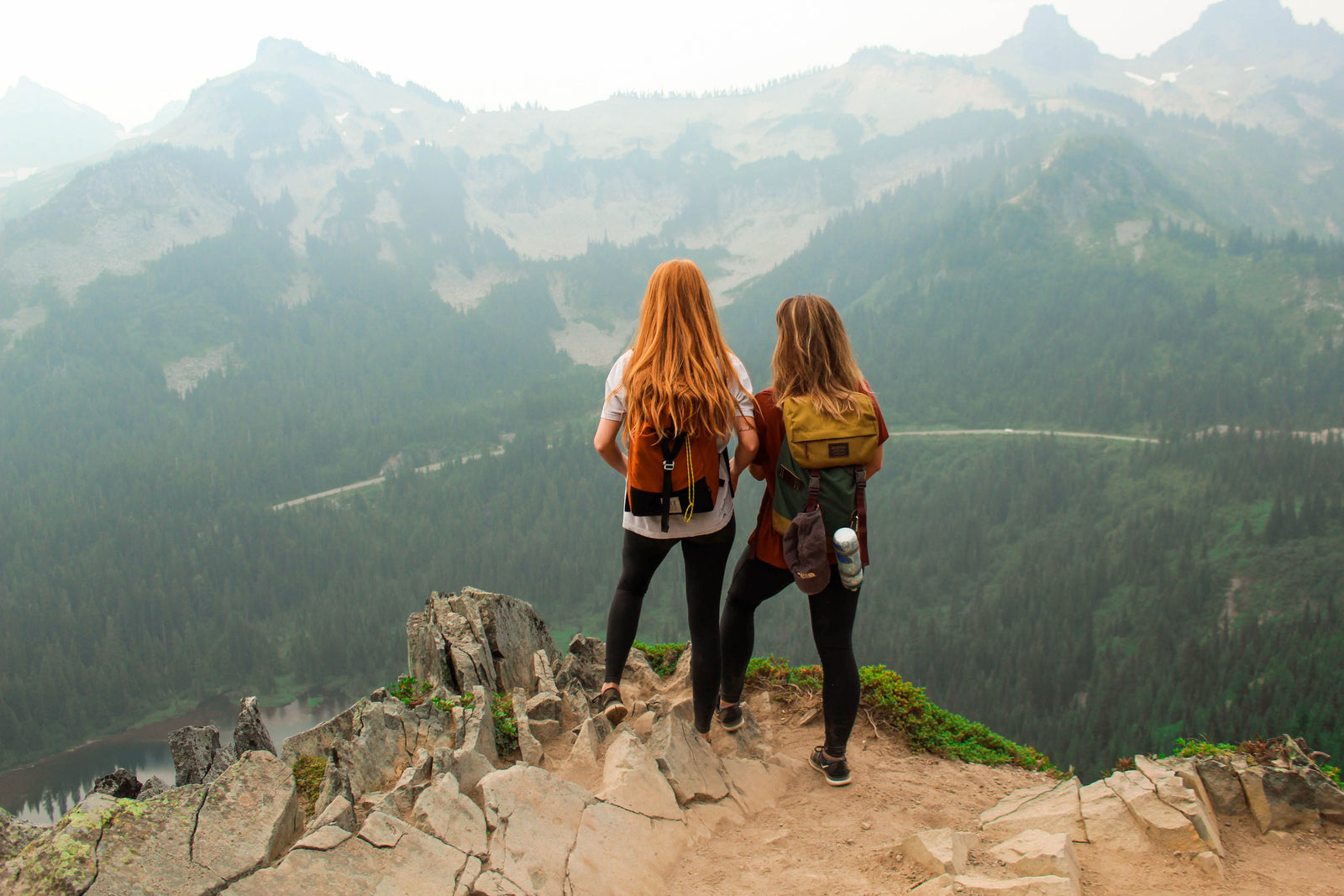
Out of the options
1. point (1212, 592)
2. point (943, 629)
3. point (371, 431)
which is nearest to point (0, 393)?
point (371, 431)

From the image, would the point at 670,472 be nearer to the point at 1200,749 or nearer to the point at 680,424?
the point at 680,424

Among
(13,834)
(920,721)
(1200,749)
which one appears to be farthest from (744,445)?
(13,834)

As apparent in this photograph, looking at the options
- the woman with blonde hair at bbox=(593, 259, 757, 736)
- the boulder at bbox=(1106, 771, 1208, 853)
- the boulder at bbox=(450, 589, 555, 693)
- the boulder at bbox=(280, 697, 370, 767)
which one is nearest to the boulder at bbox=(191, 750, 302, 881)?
the boulder at bbox=(280, 697, 370, 767)

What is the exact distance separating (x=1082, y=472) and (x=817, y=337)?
122426 mm

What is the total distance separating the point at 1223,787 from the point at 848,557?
412 cm

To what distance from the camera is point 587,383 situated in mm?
191250

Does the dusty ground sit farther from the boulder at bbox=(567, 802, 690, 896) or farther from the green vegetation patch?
the green vegetation patch

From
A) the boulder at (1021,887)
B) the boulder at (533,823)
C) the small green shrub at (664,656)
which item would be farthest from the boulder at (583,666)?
the boulder at (1021,887)

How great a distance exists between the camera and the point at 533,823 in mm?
6492

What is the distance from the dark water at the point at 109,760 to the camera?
Answer: 67.8 m

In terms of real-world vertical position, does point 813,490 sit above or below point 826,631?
above

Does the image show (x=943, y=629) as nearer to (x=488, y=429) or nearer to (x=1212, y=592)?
(x=1212, y=592)

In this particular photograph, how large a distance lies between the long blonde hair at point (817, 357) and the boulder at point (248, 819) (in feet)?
17.0

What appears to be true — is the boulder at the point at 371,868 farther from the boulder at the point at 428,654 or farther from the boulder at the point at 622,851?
the boulder at the point at 428,654
